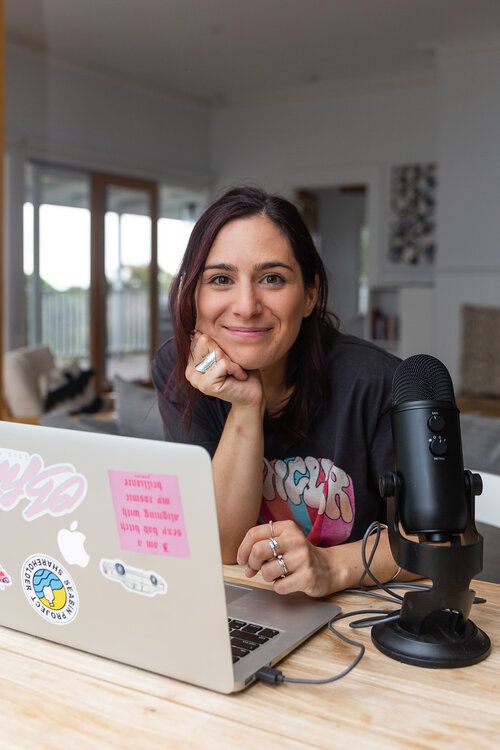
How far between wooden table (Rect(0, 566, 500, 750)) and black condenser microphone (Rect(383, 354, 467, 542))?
0.15 meters

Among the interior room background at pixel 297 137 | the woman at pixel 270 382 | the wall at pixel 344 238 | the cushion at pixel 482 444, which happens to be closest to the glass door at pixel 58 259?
the interior room background at pixel 297 137

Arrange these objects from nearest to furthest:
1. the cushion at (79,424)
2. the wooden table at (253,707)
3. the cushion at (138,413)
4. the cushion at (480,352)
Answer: the wooden table at (253,707) < the cushion at (79,424) < the cushion at (138,413) < the cushion at (480,352)

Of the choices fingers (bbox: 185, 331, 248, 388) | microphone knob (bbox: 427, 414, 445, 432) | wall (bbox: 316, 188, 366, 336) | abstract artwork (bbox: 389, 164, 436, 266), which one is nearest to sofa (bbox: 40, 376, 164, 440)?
fingers (bbox: 185, 331, 248, 388)

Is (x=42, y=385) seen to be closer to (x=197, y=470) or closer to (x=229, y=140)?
(x=197, y=470)

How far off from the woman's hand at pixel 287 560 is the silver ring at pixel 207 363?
317mm

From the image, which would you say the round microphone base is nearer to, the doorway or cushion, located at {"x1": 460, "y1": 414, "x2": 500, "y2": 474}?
cushion, located at {"x1": 460, "y1": 414, "x2": 500, "y2": 474}

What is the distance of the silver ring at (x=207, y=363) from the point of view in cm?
122

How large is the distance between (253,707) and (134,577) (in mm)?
160

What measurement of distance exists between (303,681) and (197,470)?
25 cm

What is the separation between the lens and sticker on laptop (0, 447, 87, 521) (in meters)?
0.76

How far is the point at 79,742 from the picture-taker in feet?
2.21

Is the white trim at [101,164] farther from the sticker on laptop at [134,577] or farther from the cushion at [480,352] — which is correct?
the sticker on laptop at [134,577]

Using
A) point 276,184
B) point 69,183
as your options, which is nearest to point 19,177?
point 69,183

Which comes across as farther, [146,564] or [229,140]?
[229,140]
